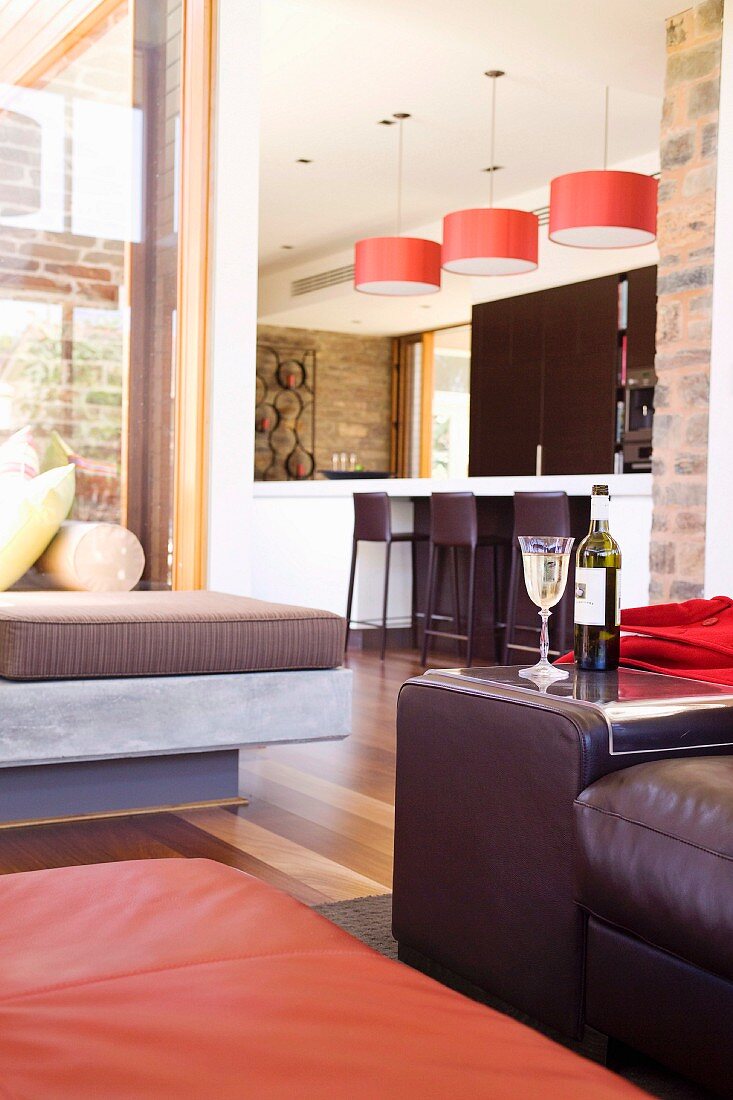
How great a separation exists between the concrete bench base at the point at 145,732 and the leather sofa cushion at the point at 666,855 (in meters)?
1.46

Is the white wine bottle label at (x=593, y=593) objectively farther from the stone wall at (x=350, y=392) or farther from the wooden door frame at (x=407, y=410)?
the wooden door frame at (x=407, y=410)

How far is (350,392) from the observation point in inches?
506

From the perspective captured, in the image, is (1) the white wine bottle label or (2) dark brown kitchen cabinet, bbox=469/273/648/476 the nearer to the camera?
(1) the white wine bottle label

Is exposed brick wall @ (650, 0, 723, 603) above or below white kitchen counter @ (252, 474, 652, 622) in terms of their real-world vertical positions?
above

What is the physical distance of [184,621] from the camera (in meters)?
2.78

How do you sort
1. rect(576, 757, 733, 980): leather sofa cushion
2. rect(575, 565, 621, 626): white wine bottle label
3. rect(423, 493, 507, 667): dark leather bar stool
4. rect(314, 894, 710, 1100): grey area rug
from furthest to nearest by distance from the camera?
Result: rect(423, 493, 507, 667): dark leather bar stool < rect(575, 565, 621, 626): white wine bottle label < rect(314, 894, 710, 1100): grey area rug < rect(576, 757, 733, 980): leather sofa cushion

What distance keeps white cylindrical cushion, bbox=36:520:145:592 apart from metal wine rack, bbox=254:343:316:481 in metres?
8.70

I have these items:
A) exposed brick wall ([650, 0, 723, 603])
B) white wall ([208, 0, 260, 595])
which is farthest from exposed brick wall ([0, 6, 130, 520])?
exposed brick wall ([650, 0, 723, 603])

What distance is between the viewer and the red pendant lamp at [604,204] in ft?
17.6

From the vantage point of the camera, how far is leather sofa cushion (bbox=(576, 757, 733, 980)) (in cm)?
127

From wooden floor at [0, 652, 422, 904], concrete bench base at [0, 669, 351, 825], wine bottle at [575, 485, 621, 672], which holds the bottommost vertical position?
wooden floor at [0, 652, 422, 904]

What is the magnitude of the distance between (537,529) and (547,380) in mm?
3556

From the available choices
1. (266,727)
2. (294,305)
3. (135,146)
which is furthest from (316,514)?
(294,305)

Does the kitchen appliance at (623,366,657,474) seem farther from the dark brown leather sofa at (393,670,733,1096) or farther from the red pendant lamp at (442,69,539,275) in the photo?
the dark brown leather sofa at (393,670,733,1096)
